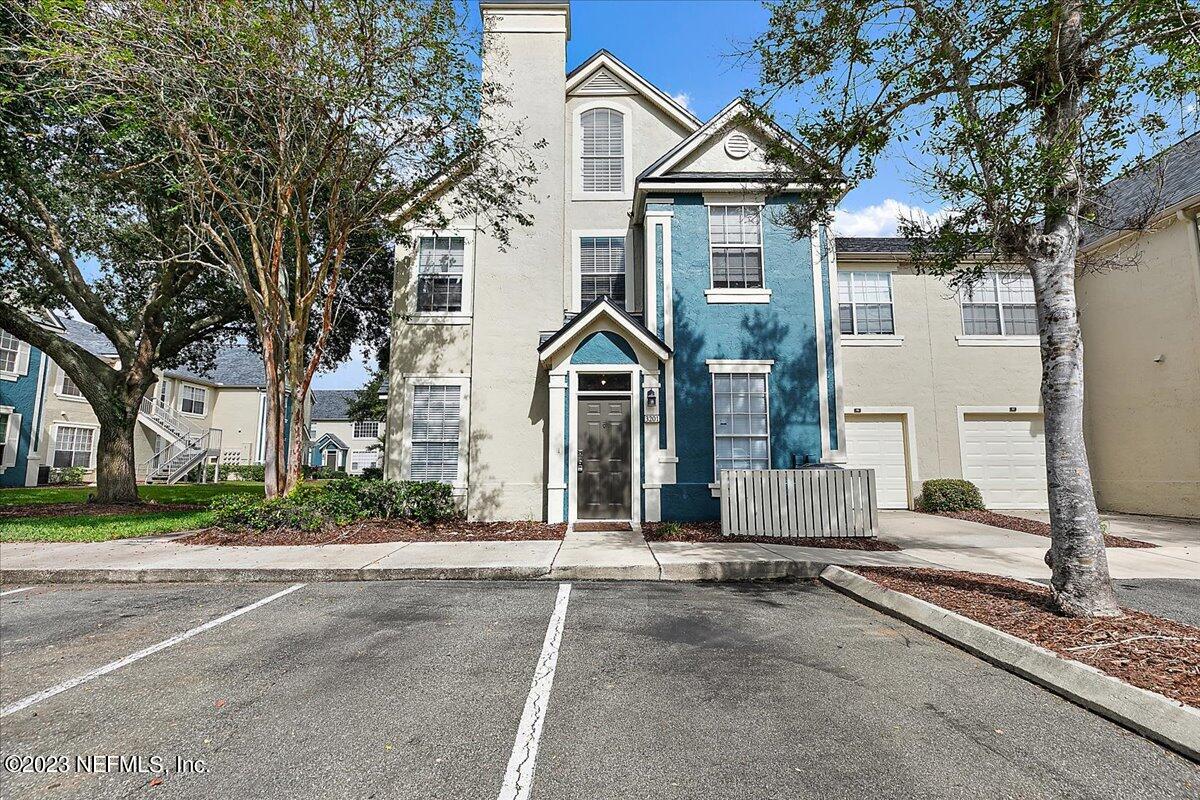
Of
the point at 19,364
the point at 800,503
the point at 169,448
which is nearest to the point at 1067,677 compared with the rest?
the point at 800,503

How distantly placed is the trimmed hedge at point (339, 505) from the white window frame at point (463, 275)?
3584 millimetres

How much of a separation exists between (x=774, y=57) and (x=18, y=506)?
19378 millimetres

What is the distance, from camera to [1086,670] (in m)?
3.54

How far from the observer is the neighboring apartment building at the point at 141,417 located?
2189 cm

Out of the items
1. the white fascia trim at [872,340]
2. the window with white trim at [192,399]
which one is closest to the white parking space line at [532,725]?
the white fascia trim at [872,340]

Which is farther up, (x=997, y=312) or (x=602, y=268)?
(x=602, y=268)

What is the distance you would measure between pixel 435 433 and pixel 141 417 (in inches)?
912

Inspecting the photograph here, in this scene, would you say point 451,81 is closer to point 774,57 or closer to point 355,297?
point 774,57

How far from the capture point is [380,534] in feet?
31.1

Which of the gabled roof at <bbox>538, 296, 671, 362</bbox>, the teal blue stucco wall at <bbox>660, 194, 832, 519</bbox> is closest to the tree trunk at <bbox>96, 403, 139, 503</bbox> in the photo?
the gabled roof at <bbox>538, 296, 671, 362</bbox>

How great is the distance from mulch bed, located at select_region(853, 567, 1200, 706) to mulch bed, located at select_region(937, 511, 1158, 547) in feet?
16.3

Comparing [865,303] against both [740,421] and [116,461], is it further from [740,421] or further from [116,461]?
[116,461]

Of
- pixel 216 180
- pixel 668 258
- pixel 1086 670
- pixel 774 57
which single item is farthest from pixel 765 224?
pixel 216 180

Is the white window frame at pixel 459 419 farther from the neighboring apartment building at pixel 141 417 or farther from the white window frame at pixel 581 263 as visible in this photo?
the neighboring apartment building at pixel 141 417
